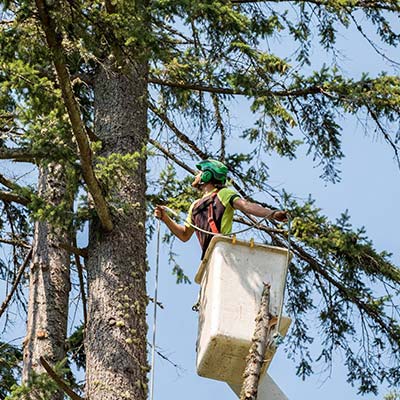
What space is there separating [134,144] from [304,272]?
7.43 feet

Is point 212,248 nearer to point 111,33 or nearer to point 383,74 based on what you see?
point 111,33

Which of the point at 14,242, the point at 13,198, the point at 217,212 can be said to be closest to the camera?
the point at 217,212

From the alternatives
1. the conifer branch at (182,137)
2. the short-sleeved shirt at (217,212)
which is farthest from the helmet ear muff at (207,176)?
the conifer branch at (182,137)

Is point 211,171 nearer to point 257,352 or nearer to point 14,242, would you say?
point 257,352

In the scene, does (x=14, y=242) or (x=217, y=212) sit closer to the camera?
(x=217, y=212)

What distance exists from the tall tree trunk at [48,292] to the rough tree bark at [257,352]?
2252 millimetres

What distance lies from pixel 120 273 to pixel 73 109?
1195mm

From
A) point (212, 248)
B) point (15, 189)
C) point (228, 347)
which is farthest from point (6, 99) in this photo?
point (228, 347)

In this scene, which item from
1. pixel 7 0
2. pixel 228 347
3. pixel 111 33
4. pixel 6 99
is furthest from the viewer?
pixel 6 99

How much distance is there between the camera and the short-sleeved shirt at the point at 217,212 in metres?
6.66

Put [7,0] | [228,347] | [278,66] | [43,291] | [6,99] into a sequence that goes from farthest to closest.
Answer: [278,66] < [43,291] < [6,99] < [7,0] < [228,347]

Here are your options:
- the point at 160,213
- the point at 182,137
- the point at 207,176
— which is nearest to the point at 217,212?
the point at 207,176

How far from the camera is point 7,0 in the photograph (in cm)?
646

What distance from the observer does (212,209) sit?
6723mm
